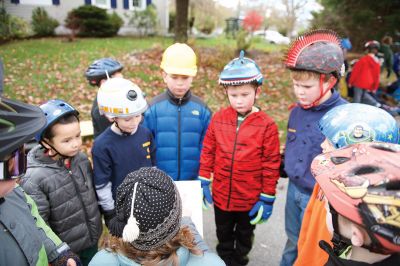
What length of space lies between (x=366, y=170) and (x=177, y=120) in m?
2.11

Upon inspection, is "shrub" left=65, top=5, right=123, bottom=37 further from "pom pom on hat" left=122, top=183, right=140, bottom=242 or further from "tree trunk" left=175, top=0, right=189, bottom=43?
"pom pom on hat" left=122, top=183, right=140, bottom=242

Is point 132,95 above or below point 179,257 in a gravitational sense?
above

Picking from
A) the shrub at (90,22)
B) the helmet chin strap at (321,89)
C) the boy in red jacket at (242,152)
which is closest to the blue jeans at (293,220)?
the boy in red jacket at (242,152)

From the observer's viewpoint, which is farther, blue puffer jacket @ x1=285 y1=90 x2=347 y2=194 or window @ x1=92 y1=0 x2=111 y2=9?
window @ x1=92 y1=0 x2=111 y2=9

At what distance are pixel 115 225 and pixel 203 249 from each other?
50 centimetres

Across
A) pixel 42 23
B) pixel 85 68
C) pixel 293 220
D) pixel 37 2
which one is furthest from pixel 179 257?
pixel 37 2

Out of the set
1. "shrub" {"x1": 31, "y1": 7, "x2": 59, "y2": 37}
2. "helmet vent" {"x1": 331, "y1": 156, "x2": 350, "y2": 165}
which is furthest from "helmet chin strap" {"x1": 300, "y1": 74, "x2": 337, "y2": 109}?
"shrub" {"x1": 31, "y1": 7, "x2": 59, "y2": 37}

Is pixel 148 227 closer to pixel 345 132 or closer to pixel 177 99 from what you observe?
pixel 345 132

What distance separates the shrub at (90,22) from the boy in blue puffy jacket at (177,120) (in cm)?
1478

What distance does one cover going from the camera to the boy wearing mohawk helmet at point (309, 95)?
2.46 meters

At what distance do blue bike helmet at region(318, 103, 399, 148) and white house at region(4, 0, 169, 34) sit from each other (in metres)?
17.8

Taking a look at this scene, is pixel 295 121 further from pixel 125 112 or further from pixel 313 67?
pixel 125 112

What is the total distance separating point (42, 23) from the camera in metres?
15.3

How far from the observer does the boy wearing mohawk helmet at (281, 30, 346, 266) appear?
2.46 meters
